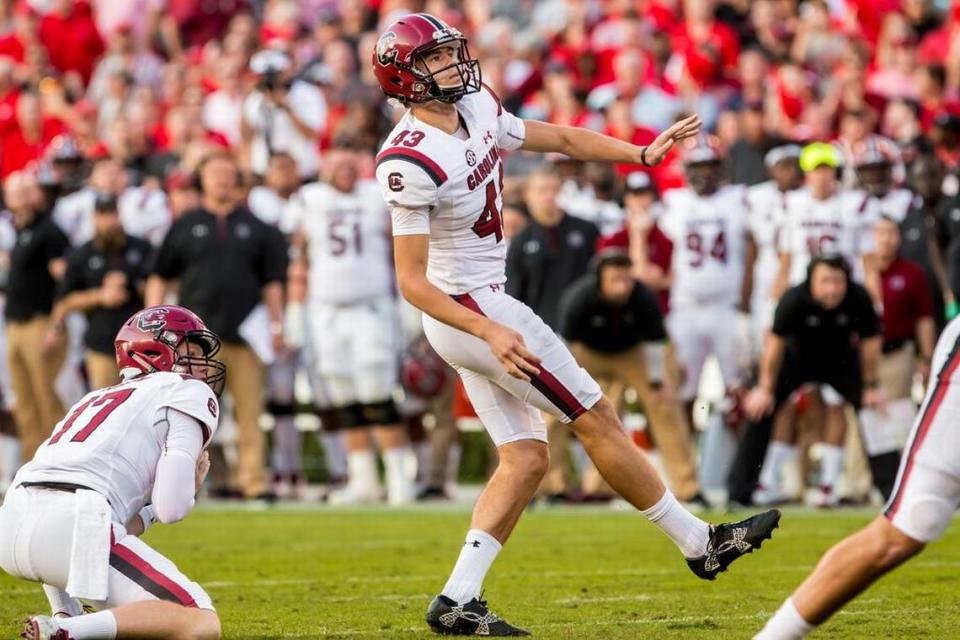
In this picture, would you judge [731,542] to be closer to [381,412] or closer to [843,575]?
[843,575]

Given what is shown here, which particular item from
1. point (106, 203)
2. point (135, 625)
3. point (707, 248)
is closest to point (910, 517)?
point (135, 625)

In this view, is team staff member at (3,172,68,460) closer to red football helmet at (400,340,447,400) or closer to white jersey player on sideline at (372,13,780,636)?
red football helmet at (400,340,447,400)

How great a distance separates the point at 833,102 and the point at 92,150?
6785 millimetres

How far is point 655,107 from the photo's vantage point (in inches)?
606

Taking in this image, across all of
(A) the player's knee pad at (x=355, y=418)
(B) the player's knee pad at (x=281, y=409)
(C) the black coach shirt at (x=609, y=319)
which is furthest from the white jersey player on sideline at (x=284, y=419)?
(C) the black coach shirt at (x=609, y=319)

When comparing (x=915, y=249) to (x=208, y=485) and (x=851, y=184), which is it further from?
(x=208, y=485)

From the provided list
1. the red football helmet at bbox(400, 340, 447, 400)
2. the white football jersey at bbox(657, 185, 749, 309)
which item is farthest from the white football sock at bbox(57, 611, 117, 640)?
the white football jersey at bbox(657, 185, 749, 309)

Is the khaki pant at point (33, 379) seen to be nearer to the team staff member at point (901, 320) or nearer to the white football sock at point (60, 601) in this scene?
the team staff member at point (901, 320)

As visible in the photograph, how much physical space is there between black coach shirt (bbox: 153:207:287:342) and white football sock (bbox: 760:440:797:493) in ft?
12.2

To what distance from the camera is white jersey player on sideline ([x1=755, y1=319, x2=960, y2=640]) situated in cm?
480

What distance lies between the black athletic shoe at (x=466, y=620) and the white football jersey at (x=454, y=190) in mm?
1132

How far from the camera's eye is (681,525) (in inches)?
255

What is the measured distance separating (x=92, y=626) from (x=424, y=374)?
7843mm

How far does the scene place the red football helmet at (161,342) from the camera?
5.89m
